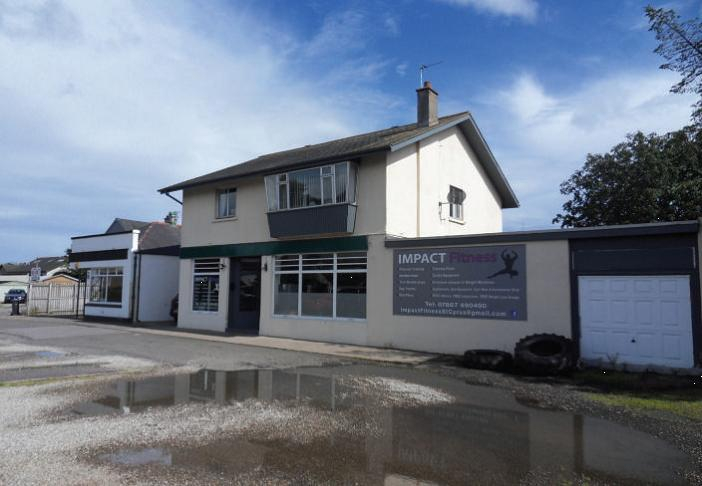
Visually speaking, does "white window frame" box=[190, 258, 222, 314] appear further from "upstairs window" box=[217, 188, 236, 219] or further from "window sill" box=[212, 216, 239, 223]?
"upstairs window" box=[217, 188, 236, 219]

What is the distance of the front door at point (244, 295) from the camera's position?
58.6 feet

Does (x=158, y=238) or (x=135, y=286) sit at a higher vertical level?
(x=158, y=238)

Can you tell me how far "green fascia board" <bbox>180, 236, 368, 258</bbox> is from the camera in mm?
14883

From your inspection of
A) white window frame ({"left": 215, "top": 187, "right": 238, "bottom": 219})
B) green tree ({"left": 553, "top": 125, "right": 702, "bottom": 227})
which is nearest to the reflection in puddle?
white window frame ({"left": 215, "top": 187, "right": 238, "bottom": 219})

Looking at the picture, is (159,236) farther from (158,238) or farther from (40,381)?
(40,381)

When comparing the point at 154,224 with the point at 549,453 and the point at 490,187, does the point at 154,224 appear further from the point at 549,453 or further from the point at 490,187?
the point at 549,453

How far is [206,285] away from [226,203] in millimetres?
3174

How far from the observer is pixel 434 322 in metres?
13.2

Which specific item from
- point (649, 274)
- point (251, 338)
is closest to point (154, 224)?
point (251, 338)

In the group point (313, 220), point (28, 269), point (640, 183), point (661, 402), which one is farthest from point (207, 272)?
point (28, 269)

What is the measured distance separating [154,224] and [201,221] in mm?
9736

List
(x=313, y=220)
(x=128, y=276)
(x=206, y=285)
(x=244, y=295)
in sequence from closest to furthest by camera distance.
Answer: (x=313, y=220), (x=244, y=295), (x=206, y=285), (x=128, y=276)

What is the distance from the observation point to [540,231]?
463 inches

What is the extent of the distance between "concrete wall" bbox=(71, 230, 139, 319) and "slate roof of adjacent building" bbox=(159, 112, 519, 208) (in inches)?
150
